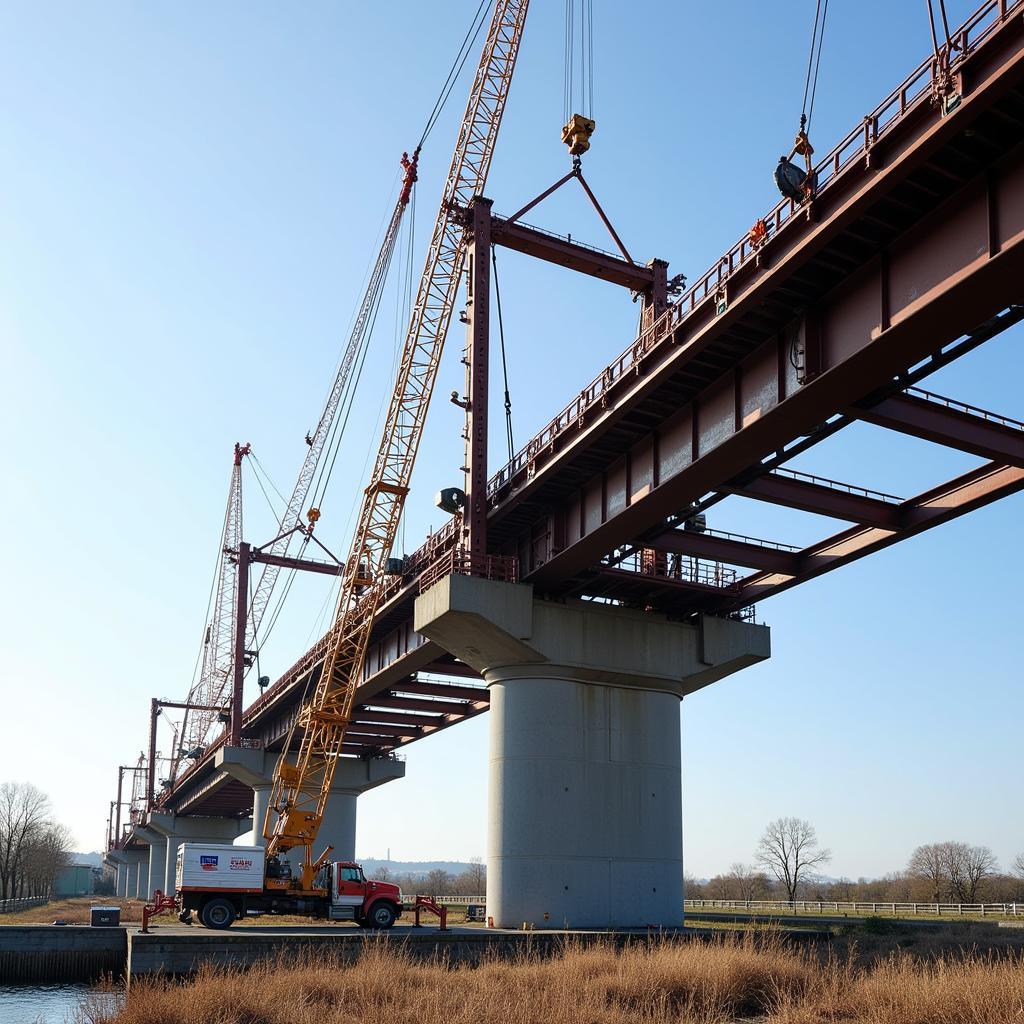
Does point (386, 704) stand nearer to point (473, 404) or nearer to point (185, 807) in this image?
point (473, 404)

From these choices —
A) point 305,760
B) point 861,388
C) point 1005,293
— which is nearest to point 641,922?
point 305,760

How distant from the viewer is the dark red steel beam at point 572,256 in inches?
1661

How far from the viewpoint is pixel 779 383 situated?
25.4 metres

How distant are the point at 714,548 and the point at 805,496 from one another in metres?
5.13

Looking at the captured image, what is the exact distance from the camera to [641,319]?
44688 mm

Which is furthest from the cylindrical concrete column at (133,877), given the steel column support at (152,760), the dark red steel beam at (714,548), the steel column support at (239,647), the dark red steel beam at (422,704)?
the dark red steel beam at (714,548)

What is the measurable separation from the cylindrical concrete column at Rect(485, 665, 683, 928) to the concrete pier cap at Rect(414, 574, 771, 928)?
39 mm

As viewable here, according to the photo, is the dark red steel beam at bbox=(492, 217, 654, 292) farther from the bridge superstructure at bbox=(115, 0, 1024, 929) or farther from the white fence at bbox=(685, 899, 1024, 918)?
the white fence at bbox=(685, 899, 1024, 918)

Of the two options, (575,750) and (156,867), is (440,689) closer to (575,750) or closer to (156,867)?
(575,750)

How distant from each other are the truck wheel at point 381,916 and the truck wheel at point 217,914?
4470 mm

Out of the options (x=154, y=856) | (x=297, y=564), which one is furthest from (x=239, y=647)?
(x=154, y=856)

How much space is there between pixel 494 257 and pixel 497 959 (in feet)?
79.7

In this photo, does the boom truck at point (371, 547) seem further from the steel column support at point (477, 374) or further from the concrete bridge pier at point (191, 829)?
the concrete bridge pier at point (191, 829)

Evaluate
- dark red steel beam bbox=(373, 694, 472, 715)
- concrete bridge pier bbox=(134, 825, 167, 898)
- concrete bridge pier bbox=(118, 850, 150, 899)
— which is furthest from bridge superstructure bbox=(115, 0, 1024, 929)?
concrete bridge pier bbox=(118, 850, 150, 899)
